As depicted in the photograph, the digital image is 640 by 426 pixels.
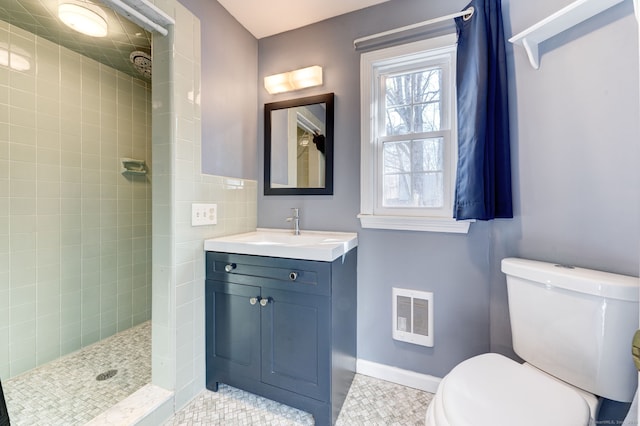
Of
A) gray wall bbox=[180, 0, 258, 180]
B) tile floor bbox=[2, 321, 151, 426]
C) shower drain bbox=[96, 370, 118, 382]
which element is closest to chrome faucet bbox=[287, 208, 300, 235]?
gray wall bbox=[180, 0, 258, 180]

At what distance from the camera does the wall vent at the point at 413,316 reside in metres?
1.51

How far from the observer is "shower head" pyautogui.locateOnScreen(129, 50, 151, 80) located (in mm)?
1797

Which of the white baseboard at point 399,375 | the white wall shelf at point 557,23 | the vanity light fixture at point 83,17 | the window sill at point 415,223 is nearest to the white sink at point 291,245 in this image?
the window sill at point 415,223

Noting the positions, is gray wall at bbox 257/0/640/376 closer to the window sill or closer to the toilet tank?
the window sill

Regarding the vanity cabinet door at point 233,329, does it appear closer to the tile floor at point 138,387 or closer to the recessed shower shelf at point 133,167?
the tile floor at point 138,387

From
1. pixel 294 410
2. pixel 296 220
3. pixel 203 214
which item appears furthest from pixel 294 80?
pixel 294 410

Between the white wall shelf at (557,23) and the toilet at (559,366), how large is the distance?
39.2 inches

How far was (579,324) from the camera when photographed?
2.97ft

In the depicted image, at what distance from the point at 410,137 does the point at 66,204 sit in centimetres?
236

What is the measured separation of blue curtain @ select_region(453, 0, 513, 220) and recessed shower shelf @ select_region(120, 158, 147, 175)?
240 cm

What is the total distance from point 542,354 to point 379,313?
31.4 inches

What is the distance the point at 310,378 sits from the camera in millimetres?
1251

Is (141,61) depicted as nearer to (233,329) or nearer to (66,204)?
(66,204)

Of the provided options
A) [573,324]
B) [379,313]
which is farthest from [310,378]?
[573,324]
